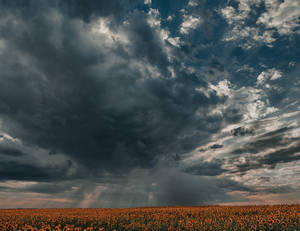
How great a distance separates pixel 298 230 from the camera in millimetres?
24016

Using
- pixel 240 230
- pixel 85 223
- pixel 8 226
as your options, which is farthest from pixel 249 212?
pixel 8 226

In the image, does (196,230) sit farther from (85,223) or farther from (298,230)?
(85,223)

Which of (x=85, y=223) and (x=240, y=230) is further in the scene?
(x=85, y=223)

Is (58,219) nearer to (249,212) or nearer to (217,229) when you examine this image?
(217,229)

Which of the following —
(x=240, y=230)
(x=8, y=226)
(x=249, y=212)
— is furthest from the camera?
(x=249, y=212)

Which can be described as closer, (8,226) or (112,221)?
(8,226)

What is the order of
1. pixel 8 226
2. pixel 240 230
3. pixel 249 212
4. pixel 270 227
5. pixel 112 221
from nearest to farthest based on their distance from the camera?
pixel 8 226, pixel 240 230, pixel 270 227, pixel 112 221, pixel 249 212

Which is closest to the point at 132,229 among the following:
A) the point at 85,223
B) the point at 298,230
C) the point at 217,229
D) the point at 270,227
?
the point at 85,223

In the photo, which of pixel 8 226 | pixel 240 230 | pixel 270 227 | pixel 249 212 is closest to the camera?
pixel 8 226

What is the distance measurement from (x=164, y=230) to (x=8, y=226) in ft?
51.1

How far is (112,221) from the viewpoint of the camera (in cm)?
2822

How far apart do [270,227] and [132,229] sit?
15695mm

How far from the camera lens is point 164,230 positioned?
24.4 meters

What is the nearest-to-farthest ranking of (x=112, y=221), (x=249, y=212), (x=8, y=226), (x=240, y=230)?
1. (x=8, y=226)
2. (x=240, y=230)
3. (x=112, y=221)
4. (x=249, y=212)
